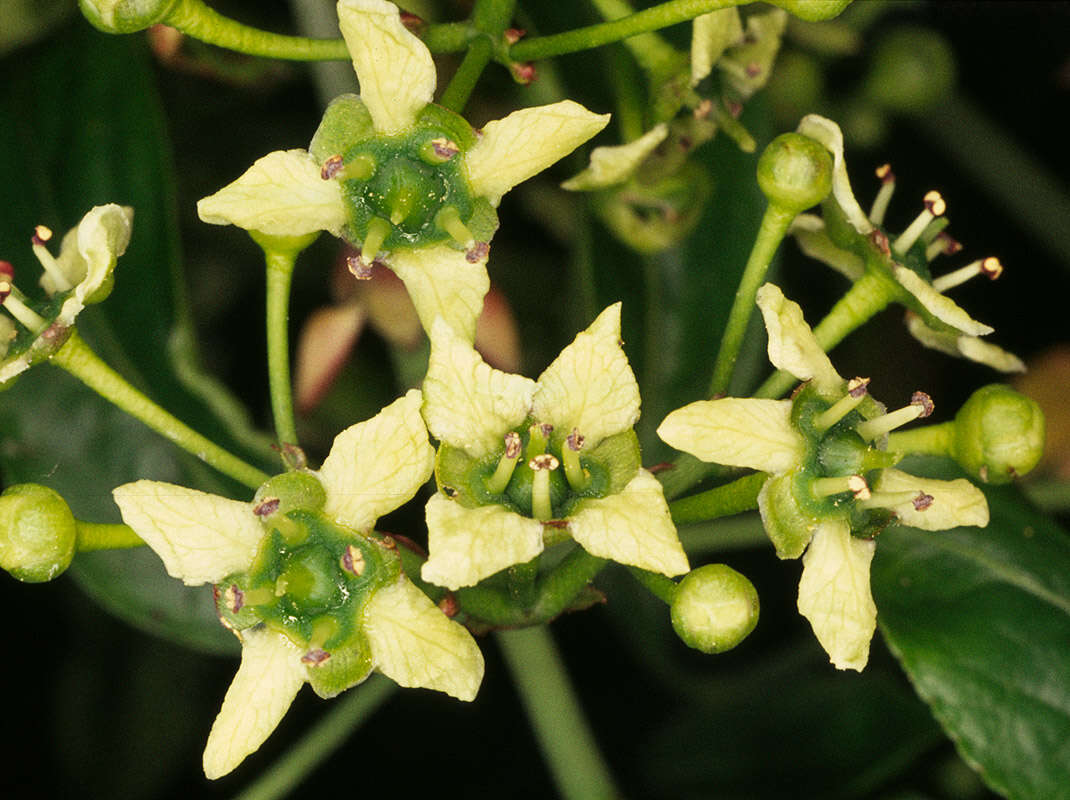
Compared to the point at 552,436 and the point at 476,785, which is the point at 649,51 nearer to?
the point at 552,436

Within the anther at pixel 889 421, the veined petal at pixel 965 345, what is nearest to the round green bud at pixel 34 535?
the anther at pixel 889 421

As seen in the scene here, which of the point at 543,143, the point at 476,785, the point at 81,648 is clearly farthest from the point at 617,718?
the point at 543,143

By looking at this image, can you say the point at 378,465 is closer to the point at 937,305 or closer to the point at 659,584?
the point at 659,584

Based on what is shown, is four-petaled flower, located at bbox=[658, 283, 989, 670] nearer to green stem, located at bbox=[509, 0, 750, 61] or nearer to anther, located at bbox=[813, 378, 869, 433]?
anther, located at bbox=[813, 378, 869, 433]

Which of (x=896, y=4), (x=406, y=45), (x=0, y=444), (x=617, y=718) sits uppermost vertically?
(x=406, y=45)

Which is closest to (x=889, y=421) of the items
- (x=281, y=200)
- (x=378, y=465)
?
(x=378, y=465)

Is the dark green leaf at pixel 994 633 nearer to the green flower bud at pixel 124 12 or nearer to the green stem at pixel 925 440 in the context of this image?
the green stem at pixel 925 440
